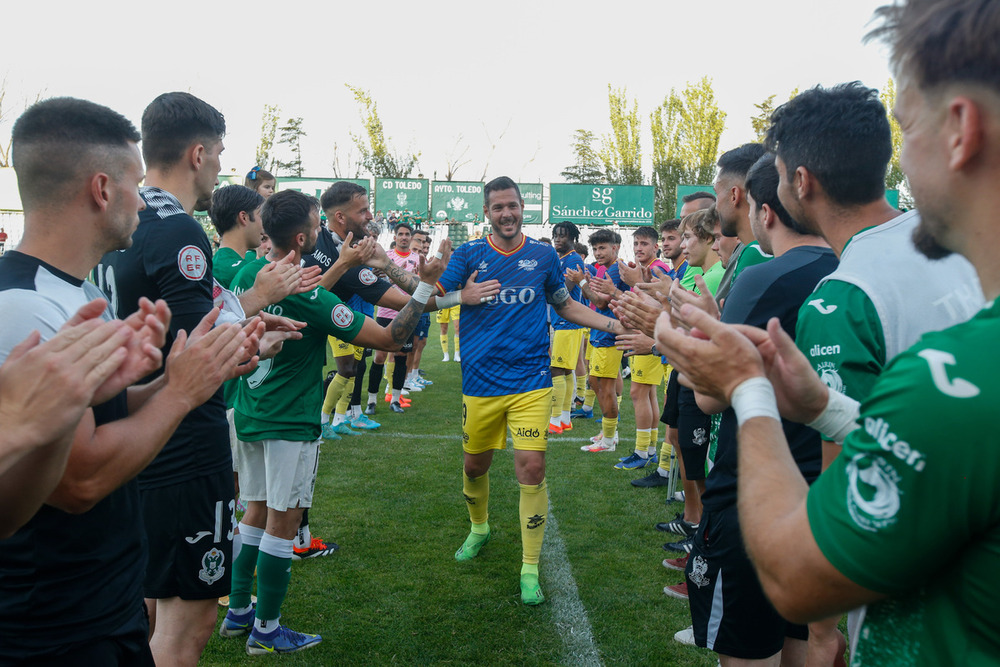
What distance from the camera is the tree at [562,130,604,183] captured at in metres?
55.0

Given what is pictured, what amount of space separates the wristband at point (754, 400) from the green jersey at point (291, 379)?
310 centimetres

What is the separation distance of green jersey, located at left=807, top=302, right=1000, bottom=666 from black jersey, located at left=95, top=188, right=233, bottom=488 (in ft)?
8.31

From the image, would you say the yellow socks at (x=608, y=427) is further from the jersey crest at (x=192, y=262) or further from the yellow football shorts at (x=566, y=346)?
the jersey crest at (x=192, y=262)

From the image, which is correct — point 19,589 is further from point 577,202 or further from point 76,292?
point 577,202

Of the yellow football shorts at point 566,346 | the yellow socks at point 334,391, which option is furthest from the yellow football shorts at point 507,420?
the yellow football shorts at point 566,346

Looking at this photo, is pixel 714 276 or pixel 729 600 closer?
pixel 729 600

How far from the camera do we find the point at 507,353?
5141mm

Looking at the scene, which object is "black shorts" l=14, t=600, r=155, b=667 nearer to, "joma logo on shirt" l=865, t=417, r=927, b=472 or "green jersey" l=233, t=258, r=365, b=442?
"green jersey" l=233, t=258, r=365, b=442

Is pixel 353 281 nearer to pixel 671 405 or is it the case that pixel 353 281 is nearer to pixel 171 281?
pixel 171 281

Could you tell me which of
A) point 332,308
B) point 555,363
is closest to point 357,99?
point 555,363

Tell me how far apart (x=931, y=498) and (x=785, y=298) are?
181cm

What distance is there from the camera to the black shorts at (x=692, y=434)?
5.02m

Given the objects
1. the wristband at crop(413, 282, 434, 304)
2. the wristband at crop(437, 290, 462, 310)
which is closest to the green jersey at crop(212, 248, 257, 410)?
the wristband at crop(413, 282, 434, 304)

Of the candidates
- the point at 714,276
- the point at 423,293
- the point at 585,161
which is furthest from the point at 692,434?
the point at 585,161
